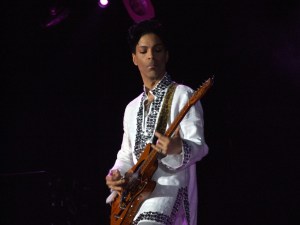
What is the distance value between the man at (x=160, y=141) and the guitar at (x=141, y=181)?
5 cm

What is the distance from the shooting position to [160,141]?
249 cm

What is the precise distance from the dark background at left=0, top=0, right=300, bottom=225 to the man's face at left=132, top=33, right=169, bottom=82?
5.41ft

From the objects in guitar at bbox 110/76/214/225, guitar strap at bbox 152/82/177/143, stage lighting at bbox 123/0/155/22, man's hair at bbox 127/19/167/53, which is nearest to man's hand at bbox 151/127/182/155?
guitar at bbox 110/76/214/225

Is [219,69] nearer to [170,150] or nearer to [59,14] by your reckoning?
[59,14]

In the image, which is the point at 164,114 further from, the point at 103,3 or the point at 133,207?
the point at 103,3

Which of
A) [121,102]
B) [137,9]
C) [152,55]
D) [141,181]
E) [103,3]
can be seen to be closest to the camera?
[141,181]

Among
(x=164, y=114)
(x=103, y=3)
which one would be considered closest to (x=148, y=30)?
(x=164, y=114)

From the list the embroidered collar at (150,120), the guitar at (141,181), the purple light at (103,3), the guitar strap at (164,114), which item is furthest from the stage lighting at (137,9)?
the guitar at (141,181)

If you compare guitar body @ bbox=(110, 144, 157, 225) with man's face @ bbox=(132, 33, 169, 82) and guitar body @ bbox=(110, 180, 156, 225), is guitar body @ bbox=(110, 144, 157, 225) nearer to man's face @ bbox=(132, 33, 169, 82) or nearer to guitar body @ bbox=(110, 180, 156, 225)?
guitar body @ bbox=(110, 180, 156, 225)

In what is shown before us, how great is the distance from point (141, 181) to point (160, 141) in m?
0.38

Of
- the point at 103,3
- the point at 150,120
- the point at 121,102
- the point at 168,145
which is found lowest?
the point at 168,145

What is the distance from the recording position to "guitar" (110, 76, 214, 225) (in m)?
2.66

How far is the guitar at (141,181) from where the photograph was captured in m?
2.66

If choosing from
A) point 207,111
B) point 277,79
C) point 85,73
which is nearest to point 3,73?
point 85,73
